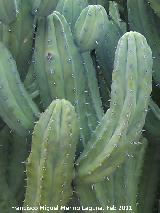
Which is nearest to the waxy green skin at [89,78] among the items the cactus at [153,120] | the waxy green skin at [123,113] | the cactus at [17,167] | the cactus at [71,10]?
the cactus at [71,10]

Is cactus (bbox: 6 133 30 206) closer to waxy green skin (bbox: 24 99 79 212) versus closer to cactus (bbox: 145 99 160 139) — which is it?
waxy green skin (bbox: 24 99 79 212)

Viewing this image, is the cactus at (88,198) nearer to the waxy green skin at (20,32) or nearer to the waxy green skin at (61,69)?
the waxy green skin at (61,69)

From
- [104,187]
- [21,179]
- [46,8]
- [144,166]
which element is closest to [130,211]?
[104,187]

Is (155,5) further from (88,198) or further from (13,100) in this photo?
(88,198)

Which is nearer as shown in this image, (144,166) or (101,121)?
(101,121)

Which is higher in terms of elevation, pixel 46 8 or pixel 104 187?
pixel 46 8

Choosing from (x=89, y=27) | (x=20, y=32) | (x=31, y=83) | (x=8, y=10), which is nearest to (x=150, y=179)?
(x=31, y=83)

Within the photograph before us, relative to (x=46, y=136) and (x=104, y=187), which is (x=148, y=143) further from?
(x=46, y=136)
